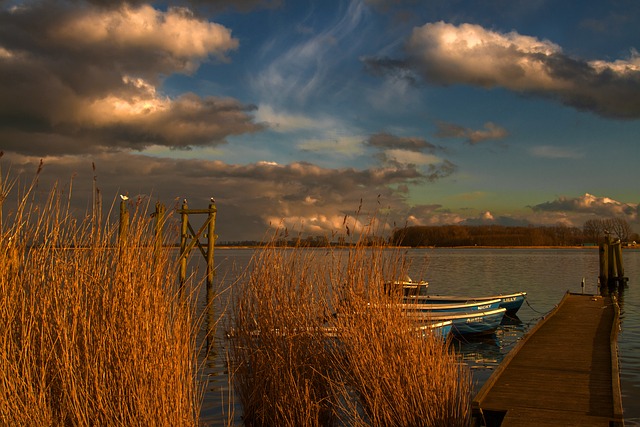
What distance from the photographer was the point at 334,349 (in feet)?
24.6

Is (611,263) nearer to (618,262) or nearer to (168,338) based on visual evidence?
(618,262)

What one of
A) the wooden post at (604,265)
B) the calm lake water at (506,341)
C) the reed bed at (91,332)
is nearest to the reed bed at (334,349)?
the calm lake water at (506,341)

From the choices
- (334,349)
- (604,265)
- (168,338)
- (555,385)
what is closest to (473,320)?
(555,385)

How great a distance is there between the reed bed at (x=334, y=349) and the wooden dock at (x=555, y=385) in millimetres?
753

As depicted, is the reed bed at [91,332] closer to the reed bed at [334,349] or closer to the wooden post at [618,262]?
the reed bed at [334,349]

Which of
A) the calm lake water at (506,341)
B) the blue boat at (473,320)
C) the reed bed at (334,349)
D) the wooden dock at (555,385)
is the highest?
the reed bed at (334,349)

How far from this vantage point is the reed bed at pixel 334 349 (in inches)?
261

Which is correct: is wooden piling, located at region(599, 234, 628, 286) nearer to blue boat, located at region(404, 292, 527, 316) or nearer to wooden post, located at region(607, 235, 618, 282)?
wooden post, located at region(607, 235, 618, 282)

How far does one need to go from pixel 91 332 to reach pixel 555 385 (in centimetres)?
690

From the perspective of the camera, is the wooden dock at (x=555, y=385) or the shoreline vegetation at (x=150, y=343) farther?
the wooden dock at (x=555, y=385)

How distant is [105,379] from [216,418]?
5432 millimetres

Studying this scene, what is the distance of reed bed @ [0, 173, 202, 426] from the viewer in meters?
4.91

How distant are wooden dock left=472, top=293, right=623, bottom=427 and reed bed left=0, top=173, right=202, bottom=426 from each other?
4300 mm

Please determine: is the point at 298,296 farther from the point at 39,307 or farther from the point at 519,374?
the point at 519,374
